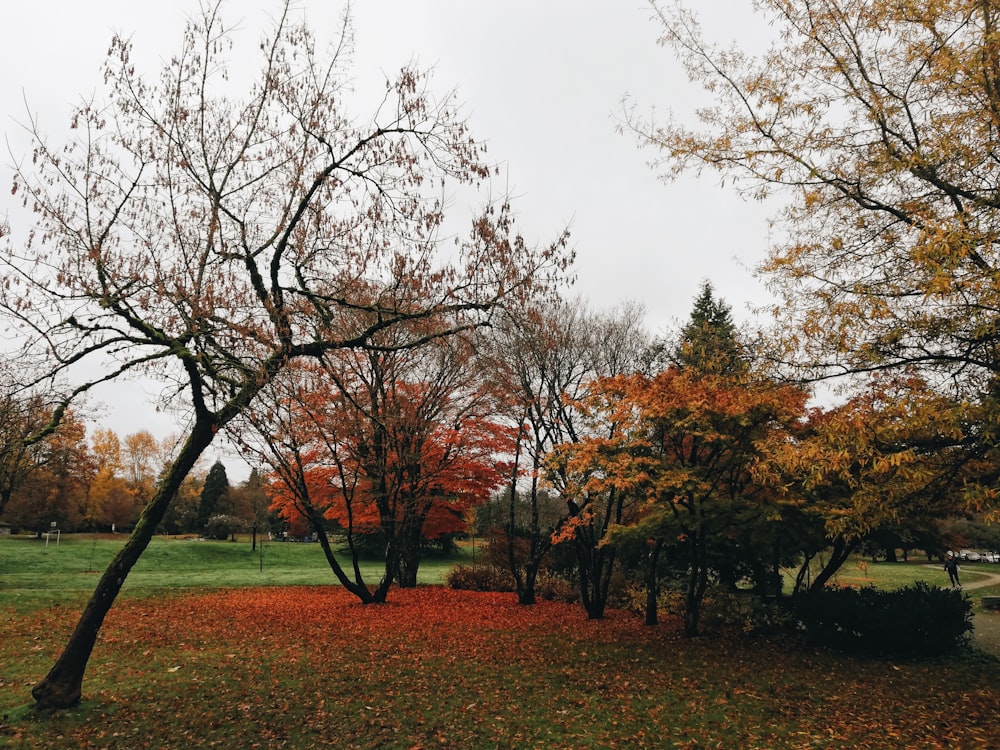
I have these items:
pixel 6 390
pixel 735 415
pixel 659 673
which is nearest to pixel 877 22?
pixel 735 415

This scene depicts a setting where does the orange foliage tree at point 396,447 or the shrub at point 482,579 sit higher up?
the orange foliage tree at point 396,447

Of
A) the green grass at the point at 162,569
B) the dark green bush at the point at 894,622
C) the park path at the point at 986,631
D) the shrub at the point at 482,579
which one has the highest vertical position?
the dark green bush at the point at 894,622

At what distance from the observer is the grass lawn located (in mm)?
7129

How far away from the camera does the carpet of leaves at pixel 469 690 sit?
7117 mm

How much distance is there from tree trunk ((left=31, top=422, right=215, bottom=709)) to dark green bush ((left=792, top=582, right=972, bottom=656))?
13.9 metres

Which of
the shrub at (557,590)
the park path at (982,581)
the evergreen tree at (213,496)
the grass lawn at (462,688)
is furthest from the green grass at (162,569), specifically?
the park path at (982,581)

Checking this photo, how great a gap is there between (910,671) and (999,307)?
8.58 m

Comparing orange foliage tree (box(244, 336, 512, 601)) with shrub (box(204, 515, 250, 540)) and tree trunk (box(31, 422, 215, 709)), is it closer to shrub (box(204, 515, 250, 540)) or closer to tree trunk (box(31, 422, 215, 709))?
tree trunk (box(31, 422, 215, 709))

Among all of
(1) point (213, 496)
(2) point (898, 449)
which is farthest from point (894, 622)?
(1) point (213, 496)

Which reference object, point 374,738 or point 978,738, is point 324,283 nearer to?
→ point 374,738

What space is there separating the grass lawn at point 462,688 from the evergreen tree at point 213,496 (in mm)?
50574

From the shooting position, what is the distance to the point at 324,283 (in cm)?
942

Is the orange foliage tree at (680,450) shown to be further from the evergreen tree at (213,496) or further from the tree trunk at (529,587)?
the evergreen tree at (213,496)

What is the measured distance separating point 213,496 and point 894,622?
6599 cm
